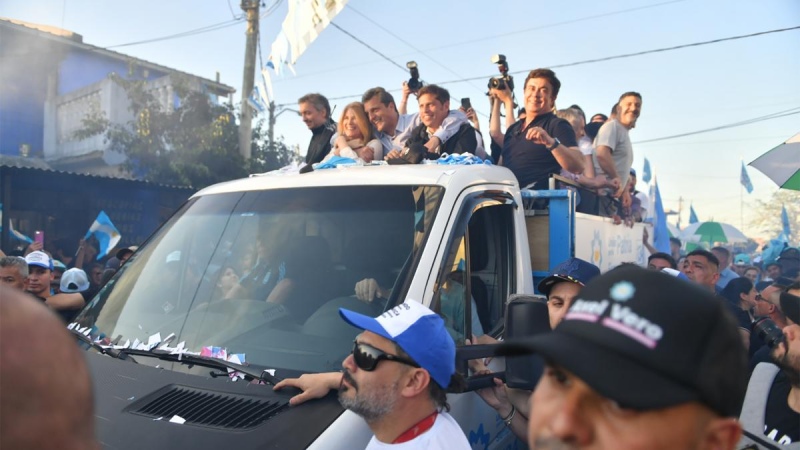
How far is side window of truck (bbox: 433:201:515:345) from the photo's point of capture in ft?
9.05

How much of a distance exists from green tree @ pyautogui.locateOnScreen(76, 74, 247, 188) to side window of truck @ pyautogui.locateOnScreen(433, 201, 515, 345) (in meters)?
12.1

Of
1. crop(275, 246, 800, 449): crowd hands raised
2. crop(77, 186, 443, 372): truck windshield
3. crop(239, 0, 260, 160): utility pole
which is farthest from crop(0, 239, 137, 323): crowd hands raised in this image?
crop(239, 0, 260, 160): utility pole

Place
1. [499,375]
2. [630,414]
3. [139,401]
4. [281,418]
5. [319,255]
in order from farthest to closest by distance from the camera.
Answer: 1. [319,255]
2. [499,375]
3. [139,401]
4. [281,418]
5. [630,414]


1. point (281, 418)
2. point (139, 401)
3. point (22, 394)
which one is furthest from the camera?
point (139, 401)

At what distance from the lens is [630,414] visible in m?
0.91

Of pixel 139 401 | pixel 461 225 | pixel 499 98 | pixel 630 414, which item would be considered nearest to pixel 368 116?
pixel 499 98

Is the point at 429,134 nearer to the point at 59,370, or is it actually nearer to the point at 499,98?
the point at 499,98

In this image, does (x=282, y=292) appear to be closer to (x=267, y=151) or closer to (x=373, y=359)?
(x=373, y=359)

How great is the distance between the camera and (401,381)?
2.07 m

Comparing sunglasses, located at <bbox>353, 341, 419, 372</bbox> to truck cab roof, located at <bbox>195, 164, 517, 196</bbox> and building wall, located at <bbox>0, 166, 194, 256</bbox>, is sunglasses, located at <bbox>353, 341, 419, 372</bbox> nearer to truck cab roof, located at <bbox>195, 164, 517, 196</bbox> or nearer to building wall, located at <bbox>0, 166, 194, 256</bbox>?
truck cab roof, located at <bbox>195, 164, 517, 196</bbox>

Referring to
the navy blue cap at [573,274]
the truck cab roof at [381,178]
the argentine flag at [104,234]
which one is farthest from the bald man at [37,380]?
the argentine flag at [104,234]

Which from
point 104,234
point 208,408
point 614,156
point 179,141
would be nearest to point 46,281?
point 208,408

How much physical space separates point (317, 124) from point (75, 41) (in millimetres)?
21080

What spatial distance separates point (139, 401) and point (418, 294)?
3.89 feet
